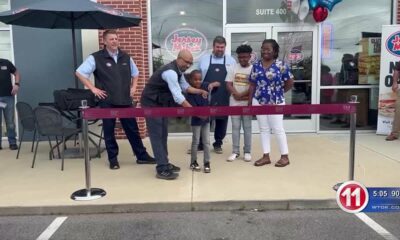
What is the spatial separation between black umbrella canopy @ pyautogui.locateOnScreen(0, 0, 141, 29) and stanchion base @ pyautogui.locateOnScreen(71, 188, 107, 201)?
2438 millimetres

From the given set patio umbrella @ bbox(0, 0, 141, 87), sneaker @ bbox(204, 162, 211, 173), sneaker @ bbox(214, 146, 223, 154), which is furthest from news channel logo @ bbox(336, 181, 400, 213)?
patio umbrella @ bbox(0, 0, 141, 87)

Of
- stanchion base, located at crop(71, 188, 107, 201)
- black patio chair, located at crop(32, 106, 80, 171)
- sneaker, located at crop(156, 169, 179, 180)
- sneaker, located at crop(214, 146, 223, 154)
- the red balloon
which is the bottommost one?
stanchion base, located at crop(71, 188, 107, 201)

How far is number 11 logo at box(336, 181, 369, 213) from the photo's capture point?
321cm

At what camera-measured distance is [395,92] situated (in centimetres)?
831

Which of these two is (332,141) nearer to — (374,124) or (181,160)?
(374,124)

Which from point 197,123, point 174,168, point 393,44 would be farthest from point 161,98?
point 393,44

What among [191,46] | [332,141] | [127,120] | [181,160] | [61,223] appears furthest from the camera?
[191,46]

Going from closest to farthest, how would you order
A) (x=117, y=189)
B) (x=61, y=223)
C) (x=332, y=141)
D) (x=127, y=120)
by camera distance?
(x=61, y=223)
(x=117, y=189)
(x=127, y=120)
(x=332, y=141)

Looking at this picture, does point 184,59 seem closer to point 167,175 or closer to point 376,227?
point 167,175

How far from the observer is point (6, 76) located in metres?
7.75

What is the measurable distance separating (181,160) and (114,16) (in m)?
2.37

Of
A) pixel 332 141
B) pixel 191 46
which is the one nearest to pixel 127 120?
pixel 191 46

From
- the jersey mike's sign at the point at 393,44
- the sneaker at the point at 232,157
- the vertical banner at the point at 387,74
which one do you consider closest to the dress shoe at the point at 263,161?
the sneaker at the point at 232,157

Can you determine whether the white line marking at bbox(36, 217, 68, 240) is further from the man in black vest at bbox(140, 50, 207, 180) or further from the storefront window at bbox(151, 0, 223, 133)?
the storefront window at bbox(151, 0, 223, 133)
